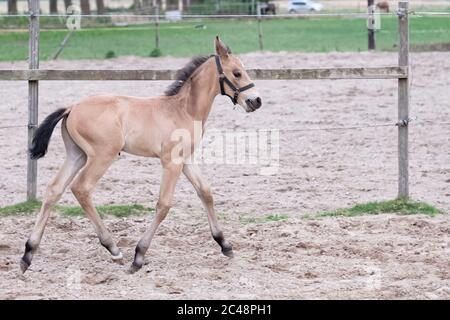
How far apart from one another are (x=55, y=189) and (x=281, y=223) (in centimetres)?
212

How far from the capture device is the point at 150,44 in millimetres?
24906

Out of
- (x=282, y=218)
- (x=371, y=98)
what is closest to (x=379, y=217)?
(x=282, y=218)

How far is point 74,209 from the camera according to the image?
862cm

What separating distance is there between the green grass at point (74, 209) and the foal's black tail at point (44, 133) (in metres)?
1.51

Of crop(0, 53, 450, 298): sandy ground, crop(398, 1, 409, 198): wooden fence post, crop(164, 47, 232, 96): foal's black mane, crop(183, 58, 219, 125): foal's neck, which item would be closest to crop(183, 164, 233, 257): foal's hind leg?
crop(0, 53, 450, 298): sandy ground

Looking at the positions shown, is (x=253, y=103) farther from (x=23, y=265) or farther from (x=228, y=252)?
(x=23, y=265)

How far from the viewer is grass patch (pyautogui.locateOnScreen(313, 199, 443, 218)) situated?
27.8 ft

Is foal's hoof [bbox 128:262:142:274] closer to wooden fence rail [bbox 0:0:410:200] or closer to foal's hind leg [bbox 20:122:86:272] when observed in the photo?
foal's hind leg [bbox 20:122:86:272]

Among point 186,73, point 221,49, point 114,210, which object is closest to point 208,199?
point 186,73

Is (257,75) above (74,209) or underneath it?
above

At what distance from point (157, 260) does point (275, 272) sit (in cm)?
98

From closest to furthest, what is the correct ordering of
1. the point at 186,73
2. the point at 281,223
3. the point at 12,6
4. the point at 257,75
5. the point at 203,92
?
the point at 203,92 → the point at 186,73 → the point at 281,223 → the point at 257,75 → the point at 12,6

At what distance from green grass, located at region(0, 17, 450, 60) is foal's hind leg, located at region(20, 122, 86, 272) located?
13851 mm
